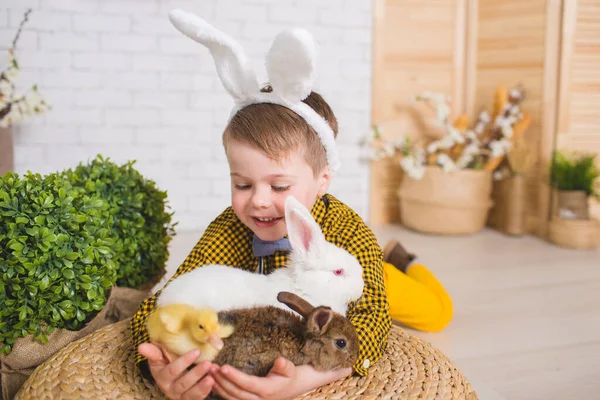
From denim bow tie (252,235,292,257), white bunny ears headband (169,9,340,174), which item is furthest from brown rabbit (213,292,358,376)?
white bunny ears headband (169,9,340,174)

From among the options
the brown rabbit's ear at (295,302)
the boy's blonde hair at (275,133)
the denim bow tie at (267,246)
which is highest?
the boy's blonde hair at (275,133)

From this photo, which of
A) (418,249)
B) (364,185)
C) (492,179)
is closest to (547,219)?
(492,179)

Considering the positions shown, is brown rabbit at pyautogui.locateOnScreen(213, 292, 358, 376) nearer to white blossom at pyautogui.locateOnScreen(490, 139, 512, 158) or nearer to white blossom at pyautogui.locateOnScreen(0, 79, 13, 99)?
white blossom at pyautogui.locateOnScreen(0, 79, 13, 99)

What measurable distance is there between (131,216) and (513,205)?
209cm

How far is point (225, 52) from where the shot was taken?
1178 millimetres

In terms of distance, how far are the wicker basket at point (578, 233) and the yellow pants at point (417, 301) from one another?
3.81 ft

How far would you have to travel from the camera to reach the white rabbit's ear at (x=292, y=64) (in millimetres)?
1032

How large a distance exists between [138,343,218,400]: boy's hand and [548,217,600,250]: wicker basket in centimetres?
229

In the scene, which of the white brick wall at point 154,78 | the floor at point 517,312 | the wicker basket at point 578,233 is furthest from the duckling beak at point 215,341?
the wicker basket at point 578,233

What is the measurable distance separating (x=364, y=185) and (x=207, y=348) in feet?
7.88

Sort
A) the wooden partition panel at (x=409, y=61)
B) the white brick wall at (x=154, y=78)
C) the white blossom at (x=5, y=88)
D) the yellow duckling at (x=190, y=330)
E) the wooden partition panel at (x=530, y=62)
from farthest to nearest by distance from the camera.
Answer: the wooden partition panel at (x=409, y=61), the wooden partition panel at (x=530, y=62), the white brick wall at (x=154, y=78), the white blossom at (x=5, y=88), the yellow duckling at (x=190, y=330)

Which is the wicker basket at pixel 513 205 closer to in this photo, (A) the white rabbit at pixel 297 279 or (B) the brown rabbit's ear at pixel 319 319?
(A) the white rabbit at pixel 297 279


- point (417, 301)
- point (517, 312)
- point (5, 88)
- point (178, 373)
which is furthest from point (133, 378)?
point (5, 88)

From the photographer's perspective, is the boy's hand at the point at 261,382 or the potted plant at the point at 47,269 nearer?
the boy's hand at the point at 261,382
